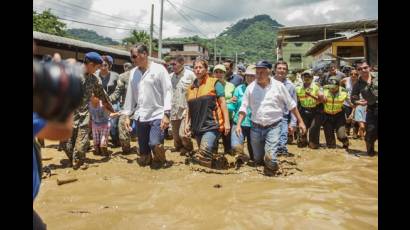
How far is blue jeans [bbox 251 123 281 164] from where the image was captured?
5.50 m

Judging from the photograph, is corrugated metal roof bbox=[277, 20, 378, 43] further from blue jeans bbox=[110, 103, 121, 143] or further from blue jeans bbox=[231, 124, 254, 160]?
blue jeans bbox=[110, 103, 121, 143]

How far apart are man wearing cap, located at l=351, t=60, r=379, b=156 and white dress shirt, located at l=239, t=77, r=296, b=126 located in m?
1.99

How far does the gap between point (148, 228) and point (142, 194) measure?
3.61ft

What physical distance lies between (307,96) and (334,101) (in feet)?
1.84

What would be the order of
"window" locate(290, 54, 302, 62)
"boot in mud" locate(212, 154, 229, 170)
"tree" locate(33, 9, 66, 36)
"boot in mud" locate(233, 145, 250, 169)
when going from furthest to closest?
"window" locate(290, 54, 302, 62) → "tree" locate(33, 9, 66, 36) → "boot in mud" locate(233, 145, 250, 169) → "boot in mud" locate(212, 154, 229, 170)

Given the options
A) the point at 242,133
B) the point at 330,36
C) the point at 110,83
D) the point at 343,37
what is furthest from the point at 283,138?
the point at 330,36

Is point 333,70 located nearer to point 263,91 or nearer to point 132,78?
point 263,91

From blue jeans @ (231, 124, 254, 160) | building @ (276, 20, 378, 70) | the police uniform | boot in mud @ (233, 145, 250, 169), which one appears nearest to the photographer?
boot in mud @ (233, 145, 250, 169)

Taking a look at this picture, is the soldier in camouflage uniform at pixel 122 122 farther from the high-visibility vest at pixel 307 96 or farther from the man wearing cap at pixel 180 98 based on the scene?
the high-visibility vest at pixel 307 96

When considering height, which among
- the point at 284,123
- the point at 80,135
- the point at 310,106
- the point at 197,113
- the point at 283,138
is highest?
the point at 310,106

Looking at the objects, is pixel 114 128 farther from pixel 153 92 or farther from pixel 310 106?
pixel 310 106

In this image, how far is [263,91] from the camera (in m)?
5.56

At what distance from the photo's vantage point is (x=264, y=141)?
226 inches
